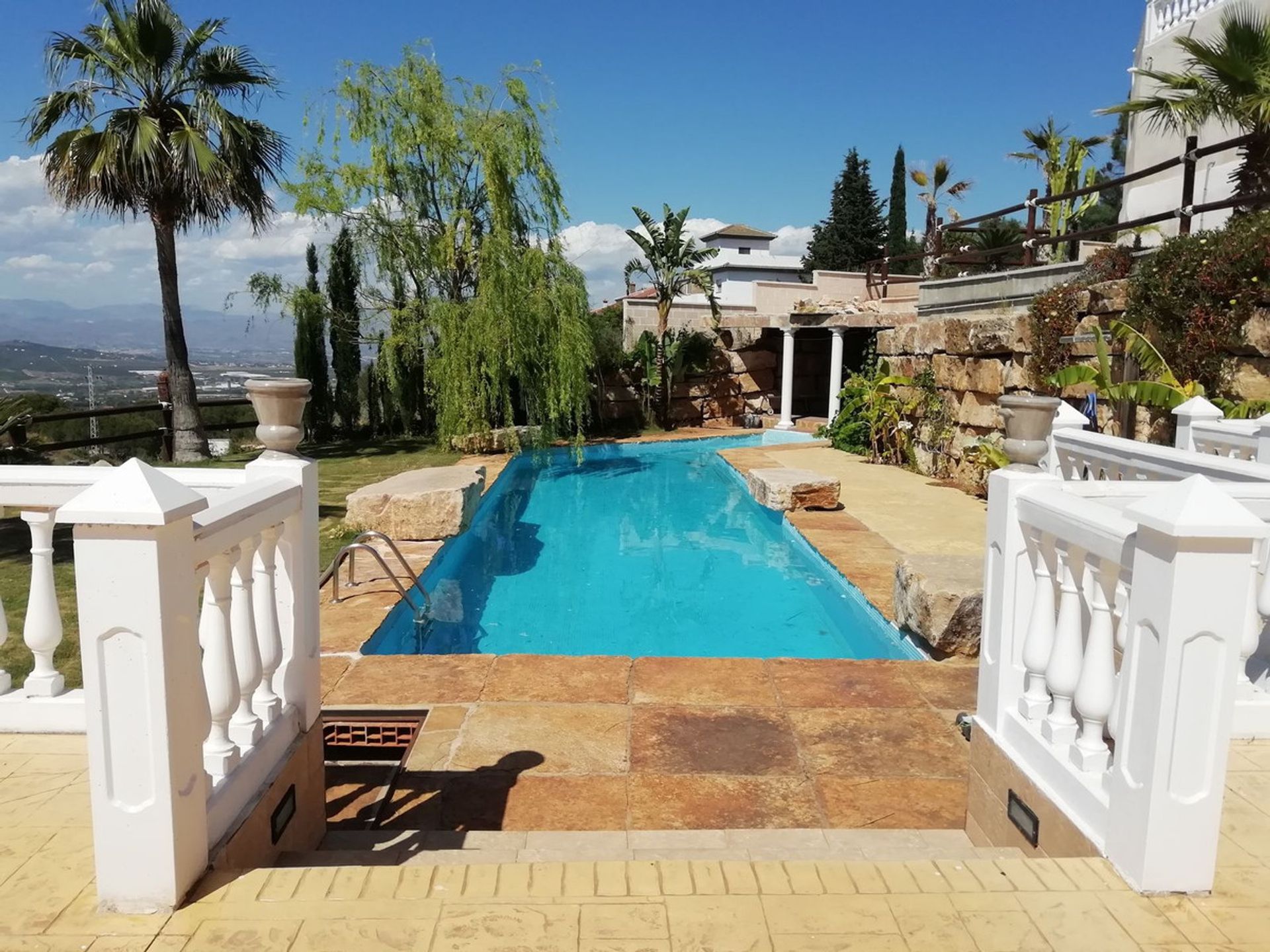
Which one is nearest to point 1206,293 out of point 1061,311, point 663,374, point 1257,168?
point 1257,168

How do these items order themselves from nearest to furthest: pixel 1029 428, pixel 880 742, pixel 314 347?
pixel 1029 428, pixel 880 742, pixel 314 347

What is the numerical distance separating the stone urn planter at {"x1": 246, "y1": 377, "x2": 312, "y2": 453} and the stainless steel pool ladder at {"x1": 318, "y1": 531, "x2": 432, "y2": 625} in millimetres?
2980

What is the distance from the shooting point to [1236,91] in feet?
27.3

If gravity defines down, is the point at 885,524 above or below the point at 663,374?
below

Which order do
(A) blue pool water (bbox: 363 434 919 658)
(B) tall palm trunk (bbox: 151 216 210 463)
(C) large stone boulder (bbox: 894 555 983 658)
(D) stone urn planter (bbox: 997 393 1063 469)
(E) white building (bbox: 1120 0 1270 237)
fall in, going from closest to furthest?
(D) stone urn planter (bbox: 997 393 1063 469) < (C) large stone boulder (bbox: 894 555 983 658) < (A) blue pool water (bbox: 363 434 919 658) < (E) white building (bbox: 1120 0 1270 237) < (B) tall palm trunk (bbox: 151 216 210 463)

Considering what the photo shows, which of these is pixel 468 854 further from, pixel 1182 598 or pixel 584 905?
pixel 1182 598

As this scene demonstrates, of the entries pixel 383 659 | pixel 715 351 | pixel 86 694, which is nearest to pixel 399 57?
pixel 715 351

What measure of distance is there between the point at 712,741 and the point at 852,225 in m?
43.5

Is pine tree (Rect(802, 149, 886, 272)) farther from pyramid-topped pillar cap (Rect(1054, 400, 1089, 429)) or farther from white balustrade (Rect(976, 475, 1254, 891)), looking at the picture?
white balustrade (Rect(976, 475, 1254, 891))

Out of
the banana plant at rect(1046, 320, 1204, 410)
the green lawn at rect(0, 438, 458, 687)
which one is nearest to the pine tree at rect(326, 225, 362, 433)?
the green lawn at rect(0, 438, 458, 687)

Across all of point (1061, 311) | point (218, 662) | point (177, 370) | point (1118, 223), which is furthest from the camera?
point (177, 370)

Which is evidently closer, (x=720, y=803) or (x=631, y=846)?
(x=631, y=846)

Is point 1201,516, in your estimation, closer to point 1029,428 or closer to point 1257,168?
point 1029,428

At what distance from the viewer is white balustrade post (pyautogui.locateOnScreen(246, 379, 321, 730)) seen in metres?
2.71
